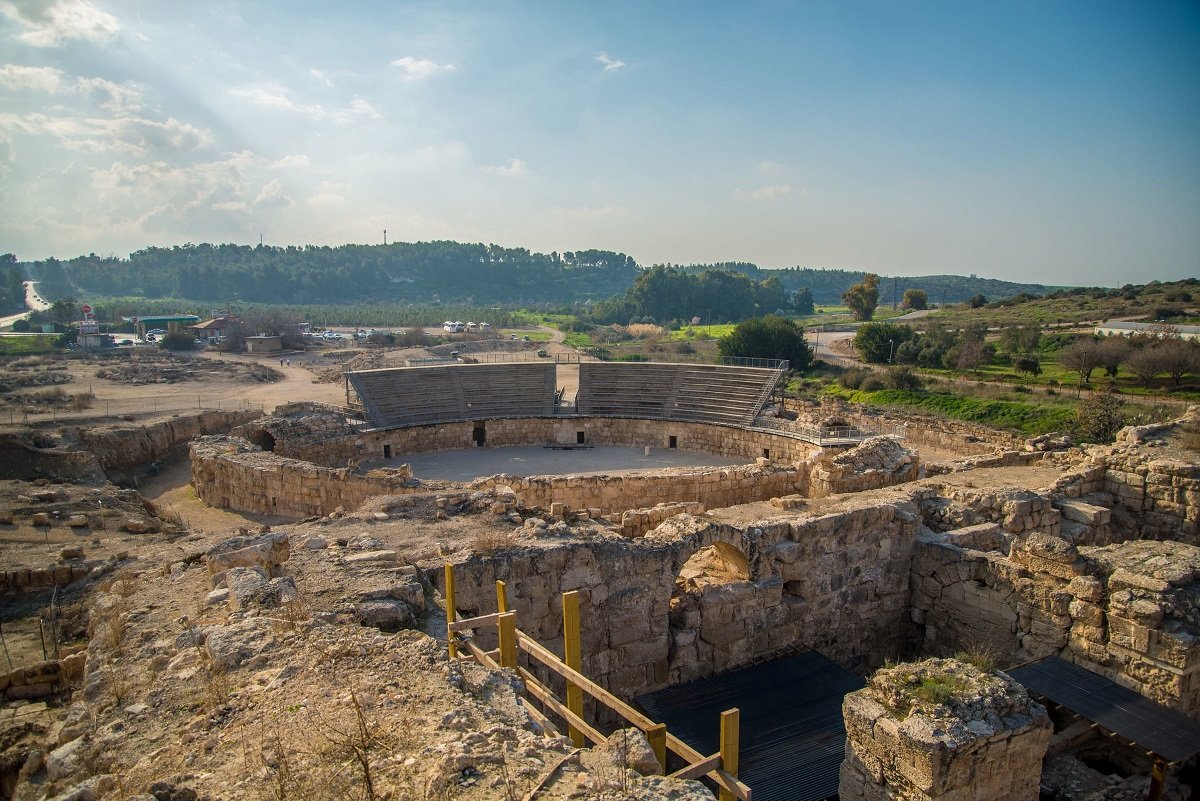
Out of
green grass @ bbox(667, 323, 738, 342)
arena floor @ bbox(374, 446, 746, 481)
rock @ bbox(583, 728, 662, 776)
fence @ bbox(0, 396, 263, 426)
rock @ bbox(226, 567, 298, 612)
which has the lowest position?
arena floor @ bbox(374, 446, 746, 481)

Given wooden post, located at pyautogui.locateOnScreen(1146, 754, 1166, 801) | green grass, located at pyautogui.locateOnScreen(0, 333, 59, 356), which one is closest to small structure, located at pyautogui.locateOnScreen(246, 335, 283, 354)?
green grass, located at pyautogui.locateOnScreen(0, 333, 59, 356)

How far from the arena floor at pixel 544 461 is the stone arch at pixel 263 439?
3222 millimetres

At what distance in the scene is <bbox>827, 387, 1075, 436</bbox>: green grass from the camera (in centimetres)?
2397

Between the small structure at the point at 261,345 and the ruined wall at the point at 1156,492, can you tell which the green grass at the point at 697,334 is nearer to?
the small structure at the point at 261,345

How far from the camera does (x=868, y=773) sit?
5.82 metres

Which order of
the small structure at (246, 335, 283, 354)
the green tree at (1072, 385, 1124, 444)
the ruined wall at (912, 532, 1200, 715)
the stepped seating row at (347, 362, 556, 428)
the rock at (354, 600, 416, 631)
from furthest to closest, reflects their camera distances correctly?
the small structure at (246, 335, 283, 354)
the stepped seating row at (347, 362, 556, 428)
the green tree at (1072, 385, 1124, 444)
the ruined wall at (912, 532, 1200, 715)
the rock at (354, 600, 416, 631)

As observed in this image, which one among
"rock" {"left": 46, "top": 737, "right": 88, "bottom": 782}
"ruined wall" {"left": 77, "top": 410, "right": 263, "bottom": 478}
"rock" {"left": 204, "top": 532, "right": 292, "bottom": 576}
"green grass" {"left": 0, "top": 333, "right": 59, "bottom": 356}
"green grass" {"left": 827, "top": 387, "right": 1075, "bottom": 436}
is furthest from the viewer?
"green grass" {"left": 0, "top": 333, "right": 59, "bottom": 356}

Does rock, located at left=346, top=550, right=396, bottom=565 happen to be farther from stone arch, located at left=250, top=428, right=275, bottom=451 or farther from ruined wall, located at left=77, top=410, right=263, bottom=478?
ruined wall, located at left=77, top=410, right=263, bottom=478

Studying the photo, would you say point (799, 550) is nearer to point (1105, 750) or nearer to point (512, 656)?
point (1105, 750)

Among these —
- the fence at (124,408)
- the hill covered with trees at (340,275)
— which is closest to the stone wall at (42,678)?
the fence at (124,408)

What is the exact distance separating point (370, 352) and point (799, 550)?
41.1 metres

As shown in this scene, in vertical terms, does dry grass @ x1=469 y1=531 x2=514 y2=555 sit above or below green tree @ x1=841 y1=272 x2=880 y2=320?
below

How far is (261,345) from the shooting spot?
4794 cm

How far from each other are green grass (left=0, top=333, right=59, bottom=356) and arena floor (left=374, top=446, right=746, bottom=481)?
1080 inches
